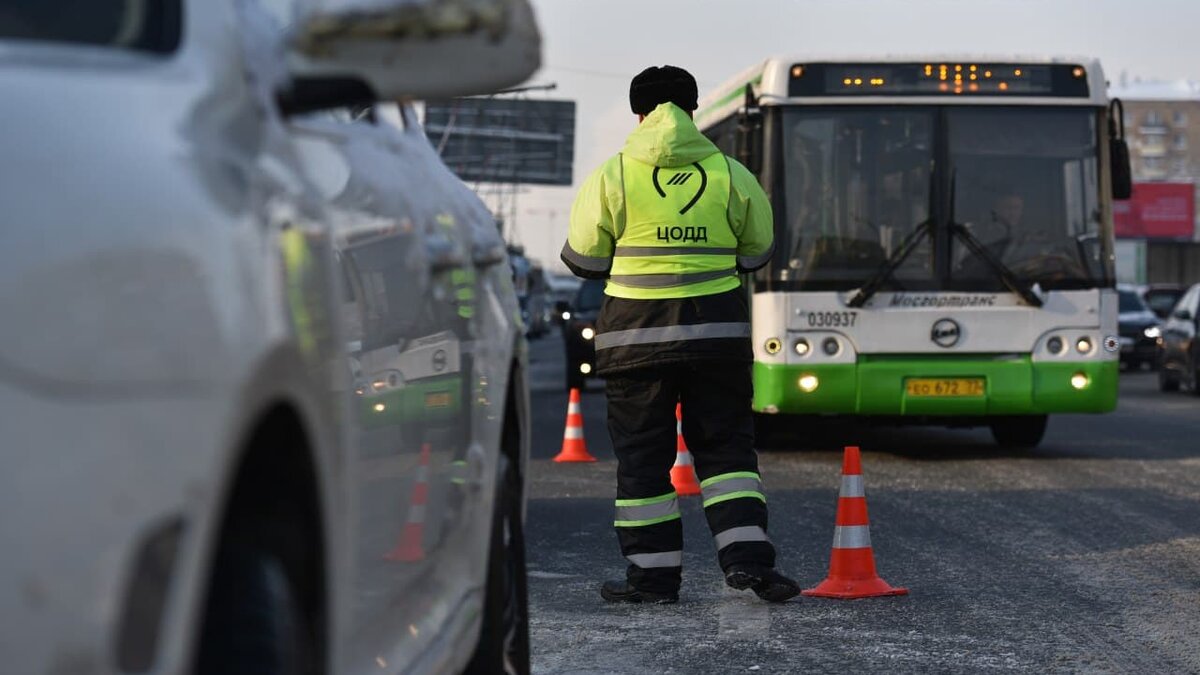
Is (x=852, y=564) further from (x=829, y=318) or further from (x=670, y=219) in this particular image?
(x=829, y=318)

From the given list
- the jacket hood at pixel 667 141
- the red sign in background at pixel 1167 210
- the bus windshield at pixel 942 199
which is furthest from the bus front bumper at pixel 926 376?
the red sign in background at pixel 1167 210

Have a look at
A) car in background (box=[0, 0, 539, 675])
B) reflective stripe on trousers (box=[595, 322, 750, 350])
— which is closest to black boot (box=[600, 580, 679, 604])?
reflective stripe on trousers (box=[595, 322, 750, 350])

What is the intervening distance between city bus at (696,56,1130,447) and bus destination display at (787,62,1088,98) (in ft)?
0.05

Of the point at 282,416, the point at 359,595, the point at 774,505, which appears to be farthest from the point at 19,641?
the point at 774,505

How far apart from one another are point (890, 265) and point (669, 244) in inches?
306

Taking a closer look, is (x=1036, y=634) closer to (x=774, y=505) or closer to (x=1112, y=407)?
(x=774, y=505)

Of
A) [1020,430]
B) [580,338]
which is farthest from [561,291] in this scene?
[1020,430]

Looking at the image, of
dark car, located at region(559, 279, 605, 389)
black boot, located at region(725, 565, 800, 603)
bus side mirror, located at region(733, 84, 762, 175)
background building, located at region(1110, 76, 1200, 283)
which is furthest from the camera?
background building, located at region(1110, 76, 1200, 283)

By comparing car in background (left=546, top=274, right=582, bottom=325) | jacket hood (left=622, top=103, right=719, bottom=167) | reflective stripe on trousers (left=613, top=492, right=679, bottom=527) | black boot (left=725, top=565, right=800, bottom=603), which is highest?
jacket hood (left=622, top=103, right=719, bottom=167)

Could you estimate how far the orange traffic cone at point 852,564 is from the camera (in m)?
8.38

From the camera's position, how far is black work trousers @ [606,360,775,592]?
818 cm

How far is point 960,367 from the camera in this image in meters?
15.9

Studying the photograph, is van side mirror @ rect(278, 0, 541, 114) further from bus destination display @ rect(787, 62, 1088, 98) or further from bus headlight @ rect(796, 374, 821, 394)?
bus destination display @ rect(787, 62, 1088, 98)

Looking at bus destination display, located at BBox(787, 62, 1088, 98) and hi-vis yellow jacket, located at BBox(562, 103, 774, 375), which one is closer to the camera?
hi-vis yellow jacket, located at BBox(562, 103, 774, 375)
